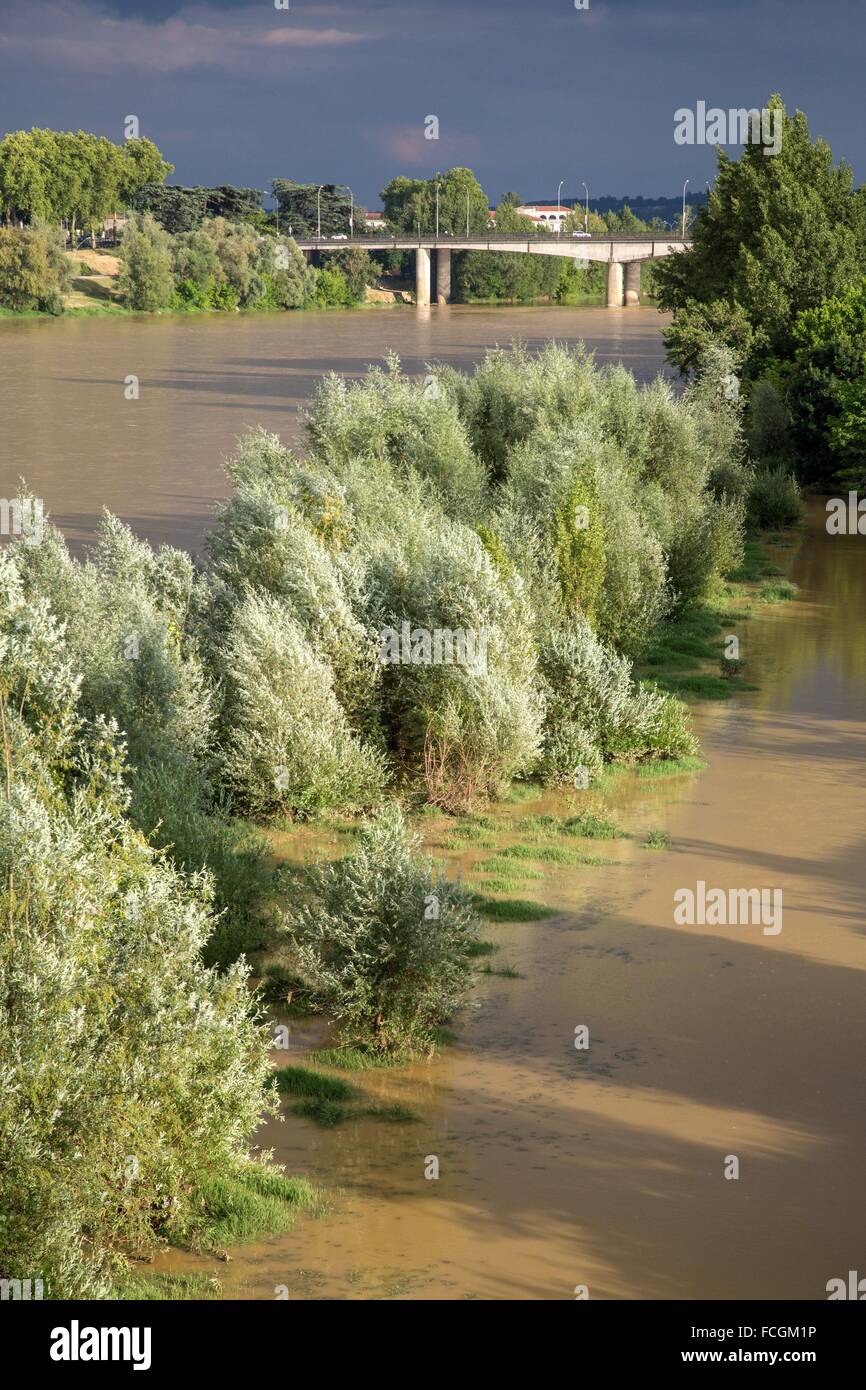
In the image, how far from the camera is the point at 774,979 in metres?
10.8

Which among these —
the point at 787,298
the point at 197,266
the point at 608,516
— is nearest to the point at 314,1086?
the point at 608,516

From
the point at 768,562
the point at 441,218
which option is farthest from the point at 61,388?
the point at 441,218

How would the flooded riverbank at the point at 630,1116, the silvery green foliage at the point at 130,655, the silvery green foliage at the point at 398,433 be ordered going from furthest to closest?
1. the silvery green foliage at the point at 398,433
2. the silvery green foliage at the point at 130,655
3. the flooded riverbank at the point at 630,1116

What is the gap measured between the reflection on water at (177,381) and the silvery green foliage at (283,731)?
1626 centimetres

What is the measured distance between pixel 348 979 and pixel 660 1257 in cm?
302

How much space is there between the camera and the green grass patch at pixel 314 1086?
910 centimetres

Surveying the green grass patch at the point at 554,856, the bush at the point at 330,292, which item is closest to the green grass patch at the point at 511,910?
the green grass patch at the point at 554,856

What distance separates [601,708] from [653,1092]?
710 centimetres

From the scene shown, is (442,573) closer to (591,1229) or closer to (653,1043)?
(653,1043)

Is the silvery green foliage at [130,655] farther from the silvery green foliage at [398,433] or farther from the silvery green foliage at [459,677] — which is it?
the silvery green foliage at [398,433]

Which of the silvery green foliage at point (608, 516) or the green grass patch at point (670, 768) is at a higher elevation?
the silvery green foliage at point (608, 516)

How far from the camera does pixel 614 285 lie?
356ft

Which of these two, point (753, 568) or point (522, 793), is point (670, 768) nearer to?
point (522, 793)

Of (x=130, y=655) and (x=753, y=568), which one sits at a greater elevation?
(x=753, y=568)
